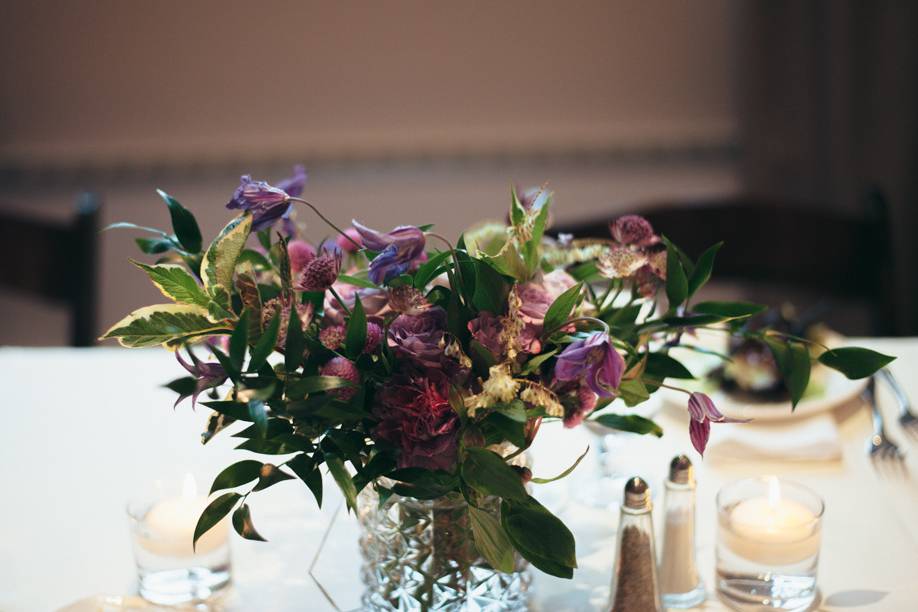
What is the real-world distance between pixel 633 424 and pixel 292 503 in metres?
0.35

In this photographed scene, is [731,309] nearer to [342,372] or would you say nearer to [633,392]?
[633,392]

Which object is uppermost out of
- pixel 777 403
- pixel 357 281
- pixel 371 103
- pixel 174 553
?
pixel 371 103

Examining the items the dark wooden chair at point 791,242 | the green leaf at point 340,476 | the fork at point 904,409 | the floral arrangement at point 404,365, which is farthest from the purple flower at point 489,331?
the dark wooden chair at point 791,242

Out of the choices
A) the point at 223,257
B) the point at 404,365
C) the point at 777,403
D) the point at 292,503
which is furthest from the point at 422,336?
the point at 777,403

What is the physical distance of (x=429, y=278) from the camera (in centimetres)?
60

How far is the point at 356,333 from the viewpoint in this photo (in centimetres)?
57

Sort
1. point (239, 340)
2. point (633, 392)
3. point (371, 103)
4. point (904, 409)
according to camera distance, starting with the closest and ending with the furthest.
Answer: point (239, 340), point (633, 392), point (904, 409), point (371, 103)

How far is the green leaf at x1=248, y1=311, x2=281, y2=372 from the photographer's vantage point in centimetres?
54

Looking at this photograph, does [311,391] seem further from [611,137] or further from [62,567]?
[611,137]

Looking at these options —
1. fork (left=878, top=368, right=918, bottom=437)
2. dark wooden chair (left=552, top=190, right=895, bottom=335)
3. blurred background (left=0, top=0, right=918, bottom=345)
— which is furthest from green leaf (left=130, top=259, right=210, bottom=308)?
blurred background (left=0, top=0, right=918, bottom=345)

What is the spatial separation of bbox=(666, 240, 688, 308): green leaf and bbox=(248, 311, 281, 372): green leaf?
26 cm

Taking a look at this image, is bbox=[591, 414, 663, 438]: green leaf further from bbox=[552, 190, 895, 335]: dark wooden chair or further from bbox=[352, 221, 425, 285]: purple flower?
bbox=[552, 190, 895, 335]: dark wooden chair

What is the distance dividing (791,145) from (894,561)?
4.63ft

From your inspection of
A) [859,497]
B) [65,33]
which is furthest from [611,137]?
[859,497]
